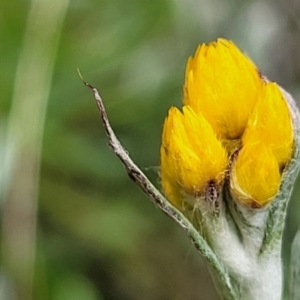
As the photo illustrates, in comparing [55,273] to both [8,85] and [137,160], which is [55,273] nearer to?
[137,160]

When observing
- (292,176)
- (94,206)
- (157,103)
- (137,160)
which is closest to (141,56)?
(157,103)

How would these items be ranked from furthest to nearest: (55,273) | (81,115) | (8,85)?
(81,115)
(55,273)
(8,85)

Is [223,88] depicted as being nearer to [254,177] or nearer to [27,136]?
[254,177]

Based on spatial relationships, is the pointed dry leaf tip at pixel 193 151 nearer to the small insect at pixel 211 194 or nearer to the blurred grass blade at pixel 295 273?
the small insect at pixel 211 194

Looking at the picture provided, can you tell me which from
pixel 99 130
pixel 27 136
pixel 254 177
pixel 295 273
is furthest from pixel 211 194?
pixel 99 130

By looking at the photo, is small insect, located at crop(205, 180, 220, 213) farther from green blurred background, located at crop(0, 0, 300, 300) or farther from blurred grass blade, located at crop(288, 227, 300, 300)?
green blurred background, located at crop(0, 0, 300, 300)
